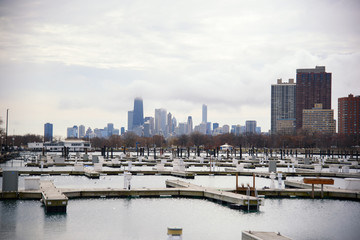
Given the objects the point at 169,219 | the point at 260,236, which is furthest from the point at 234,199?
the point at 260,236

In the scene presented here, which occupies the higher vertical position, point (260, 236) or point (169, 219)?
point (260, 236)

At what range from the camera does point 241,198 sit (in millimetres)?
28156

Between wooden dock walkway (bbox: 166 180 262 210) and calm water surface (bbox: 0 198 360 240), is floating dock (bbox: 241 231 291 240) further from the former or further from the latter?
wooden dock walkway (bbox: 166 180 262 210)

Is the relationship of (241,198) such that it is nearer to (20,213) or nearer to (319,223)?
(319,223)

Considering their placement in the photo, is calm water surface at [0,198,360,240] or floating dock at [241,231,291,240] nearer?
floating dock at [241,231,291,240]

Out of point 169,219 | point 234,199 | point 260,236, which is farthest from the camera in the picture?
point 234,199

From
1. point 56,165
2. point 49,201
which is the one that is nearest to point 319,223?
point 49,201

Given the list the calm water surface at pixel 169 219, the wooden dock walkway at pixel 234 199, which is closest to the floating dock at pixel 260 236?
the calm water surface at pixel 169 219

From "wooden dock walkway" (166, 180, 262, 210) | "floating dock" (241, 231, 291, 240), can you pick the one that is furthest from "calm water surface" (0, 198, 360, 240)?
"floating dock" (241, 231, 291, 240)

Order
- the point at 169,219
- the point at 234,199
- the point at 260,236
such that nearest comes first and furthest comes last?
the point at 260,236
the point at 169,219
the point at 234,199

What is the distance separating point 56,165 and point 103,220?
162 feet

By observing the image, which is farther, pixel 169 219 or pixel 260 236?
pixel 169 219

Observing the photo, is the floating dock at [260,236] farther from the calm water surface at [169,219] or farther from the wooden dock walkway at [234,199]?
the wooden dock walkway at [234,199]

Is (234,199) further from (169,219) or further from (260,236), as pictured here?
(260,236)
